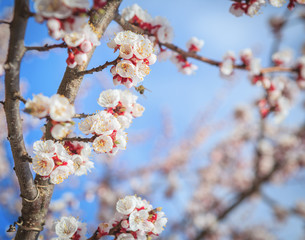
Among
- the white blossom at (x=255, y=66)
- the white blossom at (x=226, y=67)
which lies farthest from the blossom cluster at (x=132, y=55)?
the white blossom at (x=255, y=66)

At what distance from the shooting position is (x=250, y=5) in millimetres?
1667

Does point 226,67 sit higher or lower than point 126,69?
higher

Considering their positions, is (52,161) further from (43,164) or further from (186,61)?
(186,61)

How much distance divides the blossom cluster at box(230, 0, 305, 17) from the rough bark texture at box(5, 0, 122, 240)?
928 mm

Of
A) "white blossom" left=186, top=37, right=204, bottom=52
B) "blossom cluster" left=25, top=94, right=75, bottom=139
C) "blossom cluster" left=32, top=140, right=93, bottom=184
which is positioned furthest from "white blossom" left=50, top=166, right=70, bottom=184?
"white blossom" left=186, top=37, right=204, bottom=52

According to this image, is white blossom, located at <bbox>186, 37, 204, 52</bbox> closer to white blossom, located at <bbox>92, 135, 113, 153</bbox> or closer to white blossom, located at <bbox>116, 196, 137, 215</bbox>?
white blossom, located at <bbox>92, 135, 113, 153</bbox>

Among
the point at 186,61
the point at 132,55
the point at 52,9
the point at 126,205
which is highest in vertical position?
the point at 186,61

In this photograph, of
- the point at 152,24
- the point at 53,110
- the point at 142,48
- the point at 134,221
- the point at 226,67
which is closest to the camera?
the point at 53,110

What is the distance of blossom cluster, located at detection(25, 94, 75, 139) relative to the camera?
0.94 metres

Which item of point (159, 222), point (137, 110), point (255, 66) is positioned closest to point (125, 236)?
point (159, 222)

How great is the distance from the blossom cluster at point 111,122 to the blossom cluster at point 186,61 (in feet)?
3.06

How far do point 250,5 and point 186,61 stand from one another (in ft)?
2.24

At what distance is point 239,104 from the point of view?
7.06 metres

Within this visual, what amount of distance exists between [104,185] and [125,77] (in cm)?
759
